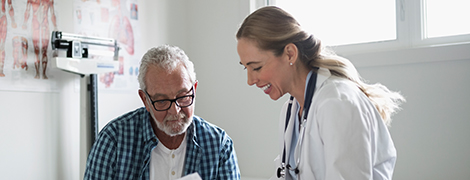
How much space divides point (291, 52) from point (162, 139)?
646 mm

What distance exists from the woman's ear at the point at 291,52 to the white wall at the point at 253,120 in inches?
63.5

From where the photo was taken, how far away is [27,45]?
2.54 metres

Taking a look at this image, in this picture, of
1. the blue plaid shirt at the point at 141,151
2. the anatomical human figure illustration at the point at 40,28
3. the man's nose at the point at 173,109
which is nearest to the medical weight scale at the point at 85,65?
the anatomical human figure illustration at the point at 40,28

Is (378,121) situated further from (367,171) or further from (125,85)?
(125,85)

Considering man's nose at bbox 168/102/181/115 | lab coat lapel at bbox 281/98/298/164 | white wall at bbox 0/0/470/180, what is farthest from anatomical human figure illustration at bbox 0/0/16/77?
lab coat lapel at bbox 281/98/298/164

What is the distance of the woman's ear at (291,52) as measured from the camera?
4.76 ft

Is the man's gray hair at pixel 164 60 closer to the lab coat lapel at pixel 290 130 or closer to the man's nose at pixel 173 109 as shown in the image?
the man's nose at pixel 173 109

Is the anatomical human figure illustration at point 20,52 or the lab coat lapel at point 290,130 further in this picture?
the anatomical human figure illustration at point 20,52

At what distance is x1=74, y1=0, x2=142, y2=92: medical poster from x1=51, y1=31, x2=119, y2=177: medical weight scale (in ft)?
0.71

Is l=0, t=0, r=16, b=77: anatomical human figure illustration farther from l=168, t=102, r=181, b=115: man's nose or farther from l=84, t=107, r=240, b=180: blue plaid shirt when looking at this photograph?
l=168, t=102, r=181, b=115: man's nose

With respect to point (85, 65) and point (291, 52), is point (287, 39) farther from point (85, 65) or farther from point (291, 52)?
point (85, 65)

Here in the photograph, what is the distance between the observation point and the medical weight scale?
2.56m

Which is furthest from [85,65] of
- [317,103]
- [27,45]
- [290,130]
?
[317,103]

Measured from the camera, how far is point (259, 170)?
347 centimetres
